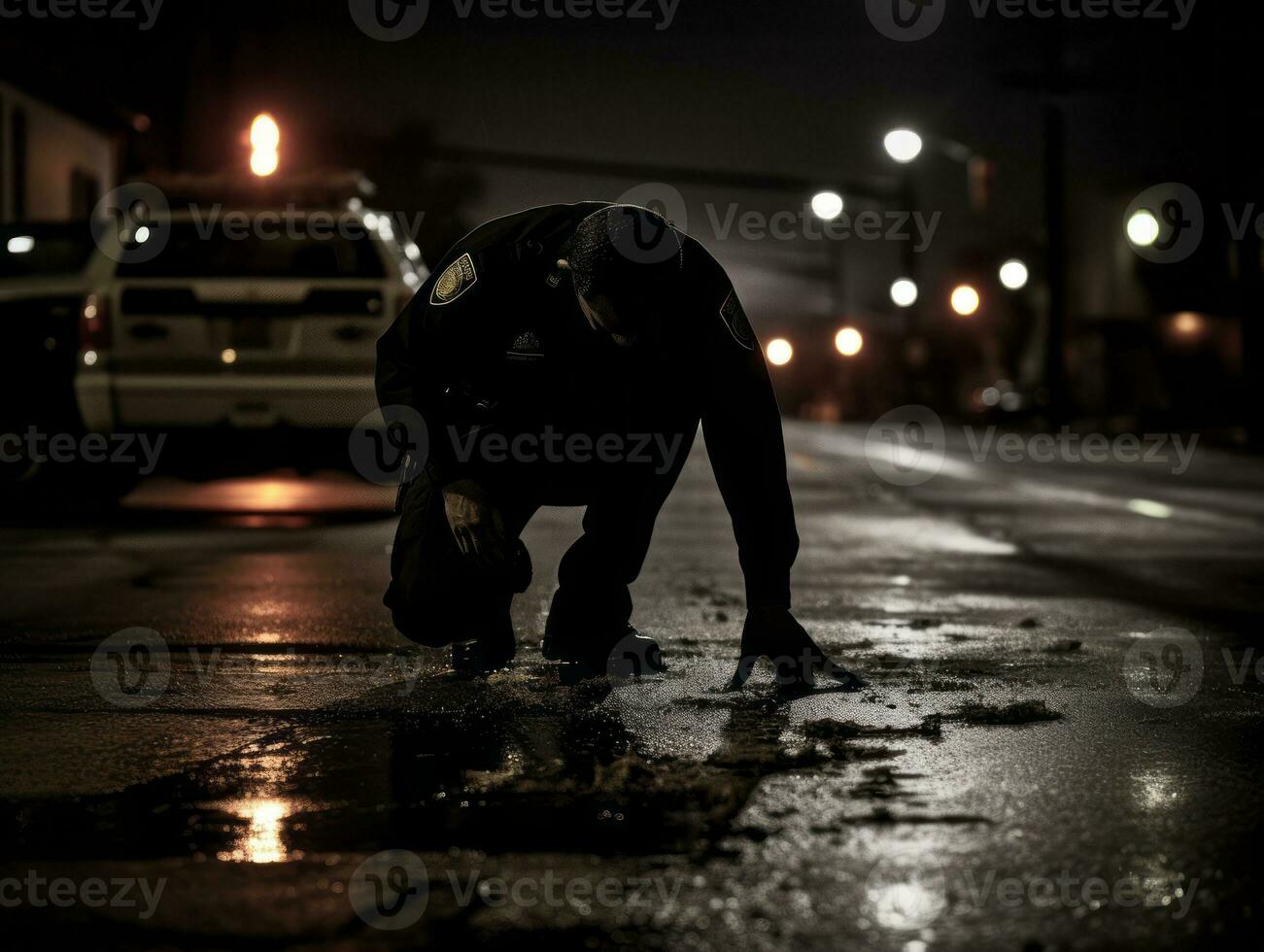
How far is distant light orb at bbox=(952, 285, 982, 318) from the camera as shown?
102ft

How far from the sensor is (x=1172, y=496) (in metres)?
16.5

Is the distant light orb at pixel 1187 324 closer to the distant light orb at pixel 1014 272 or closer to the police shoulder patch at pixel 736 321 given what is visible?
the distant light orb at pixel 1014 272

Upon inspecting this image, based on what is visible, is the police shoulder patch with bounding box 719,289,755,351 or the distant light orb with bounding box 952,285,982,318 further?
the distant light orb with bounding box 952,285,982,318

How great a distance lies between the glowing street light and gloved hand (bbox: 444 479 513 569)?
13.3 metres

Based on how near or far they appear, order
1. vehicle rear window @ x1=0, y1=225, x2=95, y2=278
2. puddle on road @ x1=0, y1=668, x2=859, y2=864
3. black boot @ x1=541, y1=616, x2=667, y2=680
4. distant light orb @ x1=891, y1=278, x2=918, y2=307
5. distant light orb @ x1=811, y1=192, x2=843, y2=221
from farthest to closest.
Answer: distant light orb @ x1=891, y1=278, x2=918, y2=307
distant light orb @ x1=811, y1=192, x2=843, y2=221
vehicle rear window @ x1=0, y1=225, x2=95, y2=278
black boot @ x1=541, y1=616, x2=667, y2=680
puddle on road @ x1=0, y1=668, x2=859, y2=864

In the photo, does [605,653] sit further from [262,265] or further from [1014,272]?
[1014,272]

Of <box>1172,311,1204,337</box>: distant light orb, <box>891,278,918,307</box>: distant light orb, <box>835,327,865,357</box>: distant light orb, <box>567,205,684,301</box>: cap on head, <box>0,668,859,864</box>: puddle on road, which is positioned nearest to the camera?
<box>0,668,859,864</box>: puddle on road

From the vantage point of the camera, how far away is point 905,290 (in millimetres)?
37094

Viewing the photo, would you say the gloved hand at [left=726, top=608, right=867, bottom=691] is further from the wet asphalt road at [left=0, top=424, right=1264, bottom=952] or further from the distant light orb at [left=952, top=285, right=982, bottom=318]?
the distant light orb at [left=952, top=285, right=982, bottom=318]

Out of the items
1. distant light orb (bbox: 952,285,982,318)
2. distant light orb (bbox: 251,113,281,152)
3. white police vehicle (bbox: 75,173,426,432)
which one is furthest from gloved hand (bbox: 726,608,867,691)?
distant light orb (bbox: 952,285,982,318)

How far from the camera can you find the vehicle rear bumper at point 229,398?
12.0 metres

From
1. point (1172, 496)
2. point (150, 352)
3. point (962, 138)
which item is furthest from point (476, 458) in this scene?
point (962, 138)

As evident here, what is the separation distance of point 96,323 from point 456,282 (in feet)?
24.4

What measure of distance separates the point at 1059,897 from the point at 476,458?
255 centimetres
